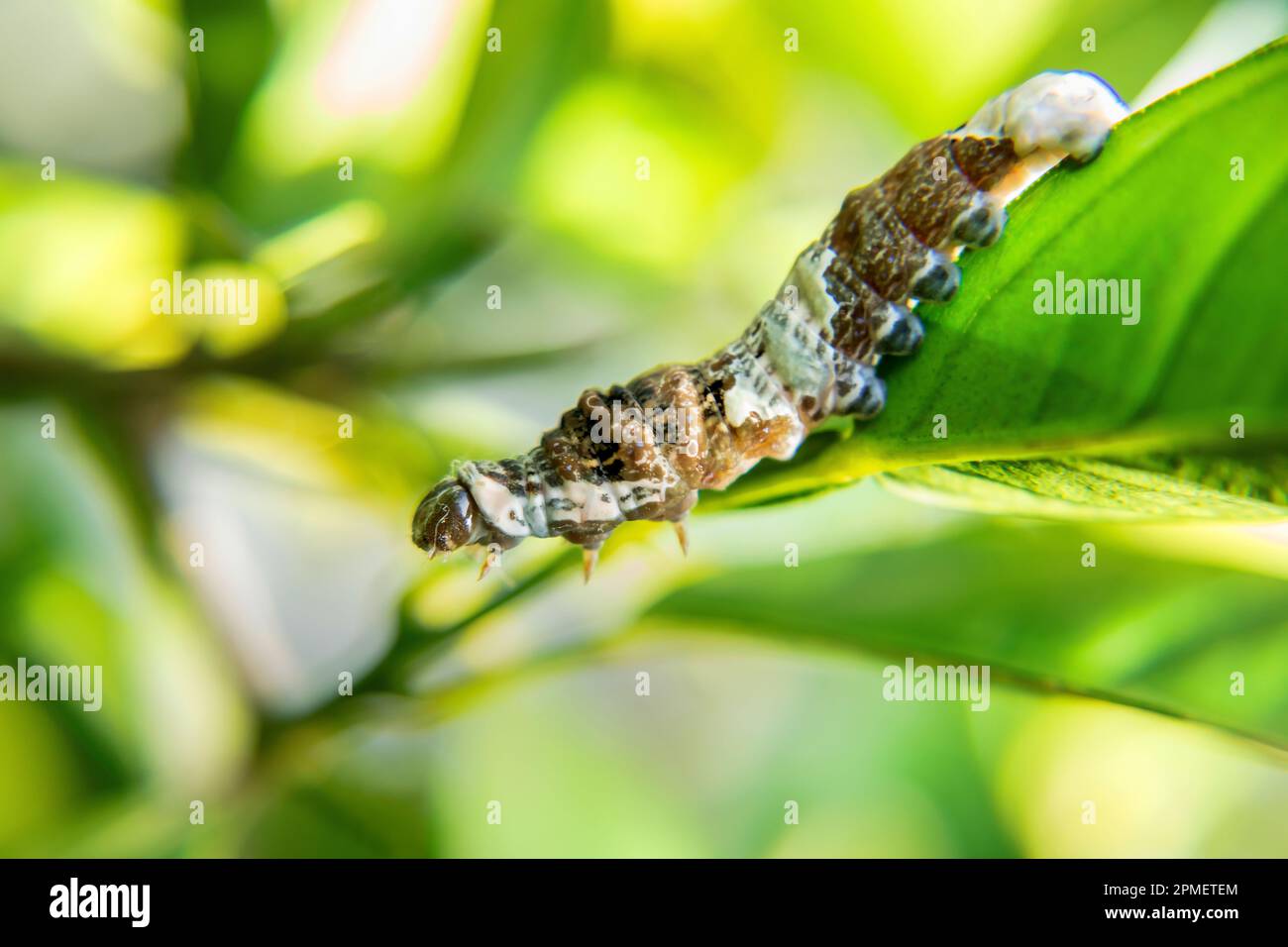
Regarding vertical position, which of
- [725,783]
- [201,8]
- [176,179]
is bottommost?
[725,783]

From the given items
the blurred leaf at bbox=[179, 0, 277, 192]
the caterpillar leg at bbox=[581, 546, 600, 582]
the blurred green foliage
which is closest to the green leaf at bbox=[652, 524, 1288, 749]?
the blurred green foliage

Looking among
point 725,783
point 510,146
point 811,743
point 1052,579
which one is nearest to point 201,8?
point 510,146

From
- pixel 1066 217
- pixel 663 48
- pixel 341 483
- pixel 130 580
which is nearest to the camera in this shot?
pixel 1066 217

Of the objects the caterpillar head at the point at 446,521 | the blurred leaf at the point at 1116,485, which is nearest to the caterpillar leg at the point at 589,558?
the caterpillar head at the point at 446,521

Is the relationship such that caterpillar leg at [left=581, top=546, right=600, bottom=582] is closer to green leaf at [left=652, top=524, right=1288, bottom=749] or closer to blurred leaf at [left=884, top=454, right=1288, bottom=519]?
green leaf at [left=652, top=524, right=1288, bottom=749]

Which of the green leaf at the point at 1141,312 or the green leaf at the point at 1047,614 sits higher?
the green leaf at the point at 1141,312

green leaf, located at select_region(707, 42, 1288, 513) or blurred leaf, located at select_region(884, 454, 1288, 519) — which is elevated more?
green leaf, located at select_region(707, 42, 1288, 513)

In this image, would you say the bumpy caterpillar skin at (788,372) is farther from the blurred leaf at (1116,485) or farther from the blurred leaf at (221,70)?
the blurred leaf at (221,70)
